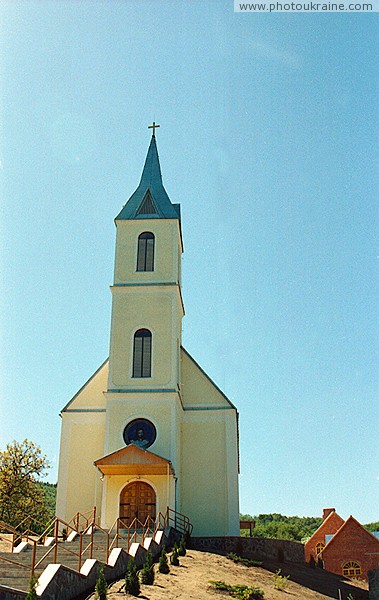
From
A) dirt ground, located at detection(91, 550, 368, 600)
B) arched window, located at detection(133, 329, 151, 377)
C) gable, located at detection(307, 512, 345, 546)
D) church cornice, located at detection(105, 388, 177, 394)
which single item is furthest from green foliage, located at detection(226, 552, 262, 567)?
gable, located at detection(307, 512, 345, 546)

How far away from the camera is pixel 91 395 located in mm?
28984

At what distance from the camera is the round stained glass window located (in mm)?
26141

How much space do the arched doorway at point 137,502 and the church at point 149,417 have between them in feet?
0.12

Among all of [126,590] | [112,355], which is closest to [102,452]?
[112,355]

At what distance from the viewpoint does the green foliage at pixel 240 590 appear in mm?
14417

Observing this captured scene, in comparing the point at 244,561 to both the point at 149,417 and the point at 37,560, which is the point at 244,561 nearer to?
the point at 149,417

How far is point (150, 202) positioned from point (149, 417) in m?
10.8

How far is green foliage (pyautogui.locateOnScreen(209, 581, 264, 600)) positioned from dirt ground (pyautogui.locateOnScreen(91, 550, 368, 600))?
0.63 ft

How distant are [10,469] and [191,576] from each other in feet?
61.4

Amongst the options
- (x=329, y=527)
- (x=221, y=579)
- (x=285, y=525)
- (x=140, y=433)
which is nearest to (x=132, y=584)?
(x=221, y=579)

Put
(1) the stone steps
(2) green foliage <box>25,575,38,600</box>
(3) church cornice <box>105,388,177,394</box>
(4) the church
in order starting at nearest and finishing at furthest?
(2) green foliage <box>25,575,38,600</box> → (1) the stone steps → (4) the church → (3) church cornice <box>105,388,177,394</box>

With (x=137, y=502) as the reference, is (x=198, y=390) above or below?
above

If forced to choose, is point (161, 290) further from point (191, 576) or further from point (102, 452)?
point (191, 576)

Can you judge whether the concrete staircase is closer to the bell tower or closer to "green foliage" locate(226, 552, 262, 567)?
"green foliage" locate(226, 552, 262, 567)
